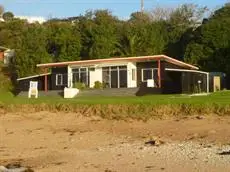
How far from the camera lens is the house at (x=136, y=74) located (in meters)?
53.3

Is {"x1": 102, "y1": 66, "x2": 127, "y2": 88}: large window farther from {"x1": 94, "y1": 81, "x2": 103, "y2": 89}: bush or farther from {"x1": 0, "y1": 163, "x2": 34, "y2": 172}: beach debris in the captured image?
{"x1": 0, "y1": 163, "x2": 34, "y2": 172}: beach debris

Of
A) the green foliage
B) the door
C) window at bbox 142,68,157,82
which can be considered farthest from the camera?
the green foliage

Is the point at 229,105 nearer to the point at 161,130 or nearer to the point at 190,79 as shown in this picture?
the point at 161,130

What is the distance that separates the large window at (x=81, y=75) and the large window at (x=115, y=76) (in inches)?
71.3

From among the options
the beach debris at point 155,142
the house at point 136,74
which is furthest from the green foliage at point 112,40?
the beach debris at point 155,142

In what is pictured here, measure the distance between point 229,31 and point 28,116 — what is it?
30620 mm

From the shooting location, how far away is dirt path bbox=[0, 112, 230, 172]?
17.6 m

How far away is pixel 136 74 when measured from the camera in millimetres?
58031

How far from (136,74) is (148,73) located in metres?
1.45

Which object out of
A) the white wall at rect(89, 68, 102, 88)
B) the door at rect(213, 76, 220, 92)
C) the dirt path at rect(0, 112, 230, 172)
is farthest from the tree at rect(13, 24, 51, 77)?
the dirt path at rect(0, 112, 230, 172)

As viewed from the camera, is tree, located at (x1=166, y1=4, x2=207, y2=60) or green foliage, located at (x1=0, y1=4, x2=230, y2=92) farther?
tree, located at (x1=166, y1=4, x2=207, y2=60)

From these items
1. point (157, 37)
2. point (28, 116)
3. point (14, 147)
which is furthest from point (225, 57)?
point (14, 147)

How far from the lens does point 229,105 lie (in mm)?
27359

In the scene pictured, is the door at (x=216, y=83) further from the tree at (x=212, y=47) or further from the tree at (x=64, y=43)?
the tree at (x=64, y=43)
